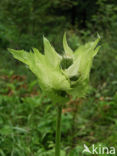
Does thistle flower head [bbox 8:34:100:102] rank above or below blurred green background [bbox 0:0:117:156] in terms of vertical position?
above

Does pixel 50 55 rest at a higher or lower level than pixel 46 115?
higher

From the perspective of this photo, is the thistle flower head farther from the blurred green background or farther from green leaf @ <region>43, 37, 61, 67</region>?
the blurred green background

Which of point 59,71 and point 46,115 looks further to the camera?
point 46,115

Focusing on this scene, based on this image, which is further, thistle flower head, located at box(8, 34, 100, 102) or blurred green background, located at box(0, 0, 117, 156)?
blurred green background, located at box(0, 0, 117, 156)

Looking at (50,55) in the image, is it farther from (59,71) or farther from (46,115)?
(46,115)

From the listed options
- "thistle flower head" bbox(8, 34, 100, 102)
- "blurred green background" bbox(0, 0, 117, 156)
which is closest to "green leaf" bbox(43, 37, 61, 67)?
"thistle flower head" bbox(8, 34, 100, 102)

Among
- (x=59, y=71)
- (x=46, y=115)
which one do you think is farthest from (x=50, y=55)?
(x=46, y=115)

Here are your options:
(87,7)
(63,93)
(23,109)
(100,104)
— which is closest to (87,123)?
(100,104)

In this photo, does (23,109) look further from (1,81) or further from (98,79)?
(98,79)
